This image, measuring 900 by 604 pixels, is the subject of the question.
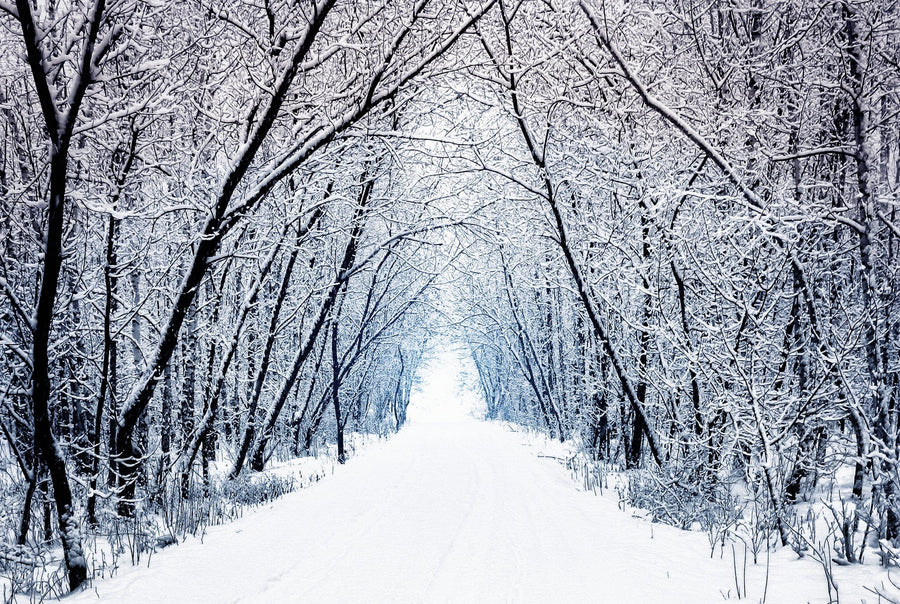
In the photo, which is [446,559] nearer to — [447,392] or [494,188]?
[494,188]

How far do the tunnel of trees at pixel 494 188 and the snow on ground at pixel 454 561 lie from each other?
0.70 metres

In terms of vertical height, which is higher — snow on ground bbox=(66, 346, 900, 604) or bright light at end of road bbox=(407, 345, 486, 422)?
snow on ground bbox=(66, 346, 900, 604)

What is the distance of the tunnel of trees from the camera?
4.56 m

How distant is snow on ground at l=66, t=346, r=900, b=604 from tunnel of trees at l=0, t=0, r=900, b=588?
70cm

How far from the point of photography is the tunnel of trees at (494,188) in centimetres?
456

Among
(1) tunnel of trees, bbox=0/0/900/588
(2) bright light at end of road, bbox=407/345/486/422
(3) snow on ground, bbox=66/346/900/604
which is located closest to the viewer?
(3) snow on ground, bbox=66/346/900/604

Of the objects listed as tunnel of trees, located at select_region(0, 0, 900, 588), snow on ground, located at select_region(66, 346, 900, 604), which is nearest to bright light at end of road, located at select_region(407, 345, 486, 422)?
tunnel of trees, located at select_region(0, 0, 900, 588)

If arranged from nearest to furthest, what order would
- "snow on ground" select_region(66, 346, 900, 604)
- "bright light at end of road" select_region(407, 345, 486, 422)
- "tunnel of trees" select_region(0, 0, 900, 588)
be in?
"snow on ground" select_region(66, 346, 900, 604), "tunnel of trees" select_region(0, 0, 900, 588), "bright light at end of road" select_region(407, 345, 486, 422)

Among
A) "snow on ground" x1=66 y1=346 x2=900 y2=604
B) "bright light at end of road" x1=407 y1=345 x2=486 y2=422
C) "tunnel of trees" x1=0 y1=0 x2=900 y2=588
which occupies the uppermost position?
"tunnel of trees" x1=0 y1=0 x2=900 y2=588

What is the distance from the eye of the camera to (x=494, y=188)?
11.2m

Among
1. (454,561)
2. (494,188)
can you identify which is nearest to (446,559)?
(454,561)

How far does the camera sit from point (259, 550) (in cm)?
513

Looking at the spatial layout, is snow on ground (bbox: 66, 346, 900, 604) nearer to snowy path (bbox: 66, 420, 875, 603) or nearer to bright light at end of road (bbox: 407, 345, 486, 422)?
snowy path (bbox: 66, 420, 875, 603)

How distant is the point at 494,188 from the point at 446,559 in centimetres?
818
